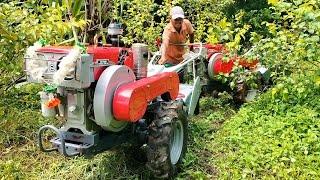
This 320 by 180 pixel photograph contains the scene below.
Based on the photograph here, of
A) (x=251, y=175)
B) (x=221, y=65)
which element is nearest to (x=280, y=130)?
(x=251, y=175)

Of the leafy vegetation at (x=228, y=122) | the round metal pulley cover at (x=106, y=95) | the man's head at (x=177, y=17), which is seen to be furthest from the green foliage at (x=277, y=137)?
the man's head at (x=177, y=17)

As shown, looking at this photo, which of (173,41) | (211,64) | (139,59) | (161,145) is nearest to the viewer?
(161,145)

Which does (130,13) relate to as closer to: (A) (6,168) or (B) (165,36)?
(B) (165,36)

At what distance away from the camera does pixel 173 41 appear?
6.45 metres

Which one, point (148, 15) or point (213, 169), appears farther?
point (148, 15)

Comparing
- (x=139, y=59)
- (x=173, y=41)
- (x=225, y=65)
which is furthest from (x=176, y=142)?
(x=225, y=65)

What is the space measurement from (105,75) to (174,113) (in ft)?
2.90

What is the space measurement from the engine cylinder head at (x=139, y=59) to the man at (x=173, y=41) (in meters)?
1.87

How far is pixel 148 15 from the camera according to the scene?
9.03m

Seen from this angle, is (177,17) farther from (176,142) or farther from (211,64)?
(176,142)

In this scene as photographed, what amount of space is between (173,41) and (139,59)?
210cm

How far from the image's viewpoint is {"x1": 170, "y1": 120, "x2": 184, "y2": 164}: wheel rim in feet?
14.6

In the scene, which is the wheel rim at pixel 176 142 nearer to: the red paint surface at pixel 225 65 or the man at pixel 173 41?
the man at pixel 173 41

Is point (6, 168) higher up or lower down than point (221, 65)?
lower down
